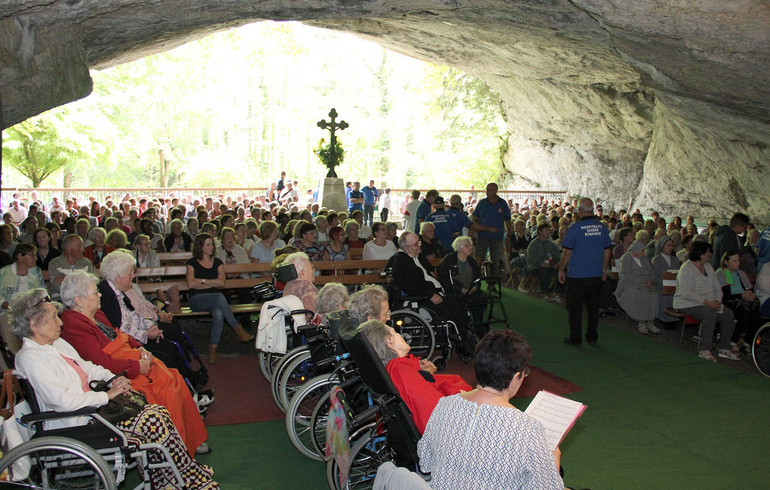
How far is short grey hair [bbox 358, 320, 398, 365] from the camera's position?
3600 mm

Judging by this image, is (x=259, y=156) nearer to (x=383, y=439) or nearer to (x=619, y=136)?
(x=619, y=136)

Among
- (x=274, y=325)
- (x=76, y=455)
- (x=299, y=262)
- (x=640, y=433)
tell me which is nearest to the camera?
(x=76, y=455)

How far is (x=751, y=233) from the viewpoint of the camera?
1093 centimetres

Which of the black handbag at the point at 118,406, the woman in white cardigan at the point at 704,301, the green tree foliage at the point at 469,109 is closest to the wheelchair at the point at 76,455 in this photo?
the black handbag at the point at 118,406

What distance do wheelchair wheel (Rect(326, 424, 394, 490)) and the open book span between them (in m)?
0.82

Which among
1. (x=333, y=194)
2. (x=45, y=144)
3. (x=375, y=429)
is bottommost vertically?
(x=375, y=429)

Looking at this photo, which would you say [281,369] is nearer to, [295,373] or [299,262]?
[295,373]

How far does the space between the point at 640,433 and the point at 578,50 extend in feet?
31.2

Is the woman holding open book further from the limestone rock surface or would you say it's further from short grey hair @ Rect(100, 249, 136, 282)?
the limestone rock surface

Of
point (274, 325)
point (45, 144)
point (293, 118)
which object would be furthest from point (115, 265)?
point (293, 118)

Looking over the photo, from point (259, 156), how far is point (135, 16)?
1552 inches

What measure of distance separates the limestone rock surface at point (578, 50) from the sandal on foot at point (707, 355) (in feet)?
11.8

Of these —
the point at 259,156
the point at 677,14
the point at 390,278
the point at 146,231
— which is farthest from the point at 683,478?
the point at 259,156

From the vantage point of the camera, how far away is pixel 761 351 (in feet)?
22.1
